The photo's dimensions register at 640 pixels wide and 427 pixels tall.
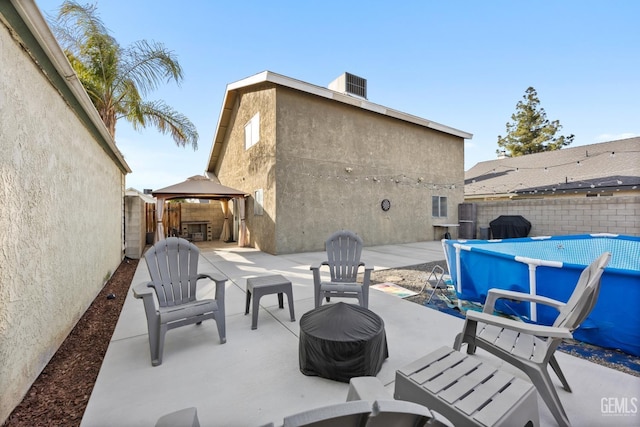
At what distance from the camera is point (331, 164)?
9.27 metres

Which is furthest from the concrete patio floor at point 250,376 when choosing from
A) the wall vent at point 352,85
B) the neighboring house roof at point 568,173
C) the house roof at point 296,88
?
the neighboring house roof at point 568,173

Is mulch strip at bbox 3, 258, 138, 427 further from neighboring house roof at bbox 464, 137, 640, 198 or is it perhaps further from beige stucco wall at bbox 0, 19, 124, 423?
neighboring house roof at bbox 464, 137, 640, 198

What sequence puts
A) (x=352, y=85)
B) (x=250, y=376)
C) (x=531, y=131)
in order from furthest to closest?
(x=531, y=131)
(x=352, y=85)
(x=250, y=376)

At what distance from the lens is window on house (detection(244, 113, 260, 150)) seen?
30.8 ft

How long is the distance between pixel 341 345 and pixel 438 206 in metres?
11.5

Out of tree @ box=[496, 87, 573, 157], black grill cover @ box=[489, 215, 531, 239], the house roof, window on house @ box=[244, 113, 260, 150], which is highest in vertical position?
tree @ box=[496, 87, 573, 157]

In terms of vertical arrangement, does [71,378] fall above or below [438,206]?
below

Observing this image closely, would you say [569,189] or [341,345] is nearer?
[341,345]

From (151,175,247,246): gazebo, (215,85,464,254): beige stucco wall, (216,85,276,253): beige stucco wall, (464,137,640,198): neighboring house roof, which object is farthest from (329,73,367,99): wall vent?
(464,137,640,198): neighboring house roof

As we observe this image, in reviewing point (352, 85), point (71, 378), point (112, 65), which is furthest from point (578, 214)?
point (112, 65)

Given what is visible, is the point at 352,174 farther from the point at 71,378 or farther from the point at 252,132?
the point at 71,378

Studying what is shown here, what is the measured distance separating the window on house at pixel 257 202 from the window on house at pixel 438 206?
765cm

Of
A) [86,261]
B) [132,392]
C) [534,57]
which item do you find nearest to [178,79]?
[86,261]

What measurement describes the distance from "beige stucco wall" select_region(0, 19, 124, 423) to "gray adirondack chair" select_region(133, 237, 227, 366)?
741 millimetres
